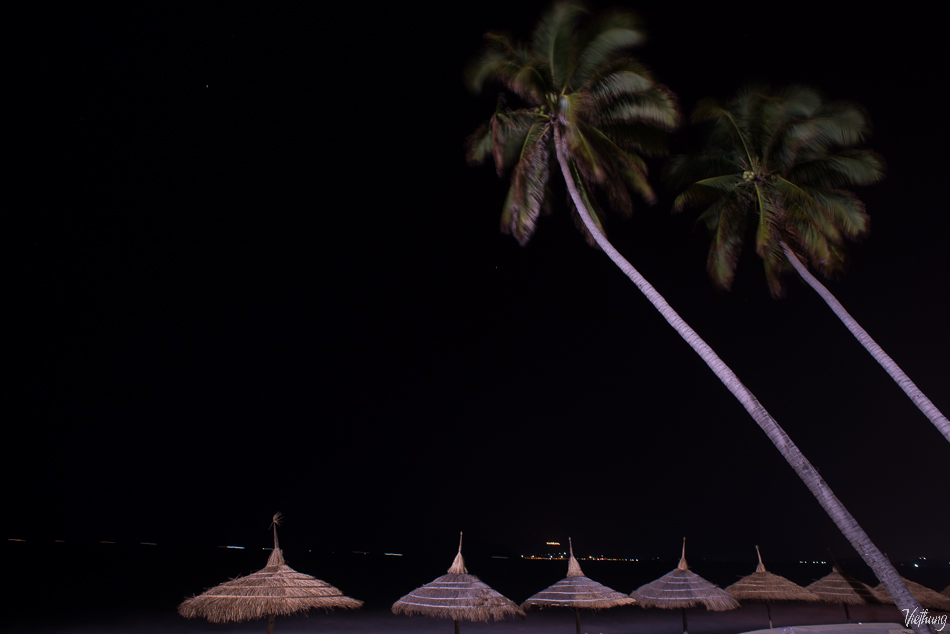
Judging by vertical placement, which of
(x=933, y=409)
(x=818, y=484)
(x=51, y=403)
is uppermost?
(x=51, y=403)

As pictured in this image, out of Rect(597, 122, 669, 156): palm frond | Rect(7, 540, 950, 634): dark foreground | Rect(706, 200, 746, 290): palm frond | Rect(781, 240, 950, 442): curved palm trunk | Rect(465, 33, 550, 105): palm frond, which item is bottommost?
Rect(7, 540, 950, 634): dark foreground

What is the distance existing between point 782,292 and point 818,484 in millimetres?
7608

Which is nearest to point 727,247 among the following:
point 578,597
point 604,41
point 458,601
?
point 604,41

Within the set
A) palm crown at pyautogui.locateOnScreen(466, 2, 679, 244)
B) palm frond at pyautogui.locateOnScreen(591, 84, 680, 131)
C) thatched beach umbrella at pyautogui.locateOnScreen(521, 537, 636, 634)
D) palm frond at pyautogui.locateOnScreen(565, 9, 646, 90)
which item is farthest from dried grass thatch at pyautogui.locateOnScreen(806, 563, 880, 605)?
palm frond at pyautogui.locateOnScreen(565, 9, 646, 90)

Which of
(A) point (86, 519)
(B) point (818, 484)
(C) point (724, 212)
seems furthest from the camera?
(A) point (86, 519)

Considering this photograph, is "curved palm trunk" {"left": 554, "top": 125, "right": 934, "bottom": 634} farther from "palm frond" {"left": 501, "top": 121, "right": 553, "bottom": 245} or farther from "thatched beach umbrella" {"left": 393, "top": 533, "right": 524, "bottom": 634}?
"thatched beach umbrella" {"left": 393, "top": 533, "right": 524, "bottom": 634}

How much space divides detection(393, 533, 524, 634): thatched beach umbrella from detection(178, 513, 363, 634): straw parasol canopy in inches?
73.1

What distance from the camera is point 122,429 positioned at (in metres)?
83.8

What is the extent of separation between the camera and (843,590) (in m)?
18.2

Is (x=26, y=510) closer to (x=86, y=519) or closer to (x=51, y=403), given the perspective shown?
(x=86, y=519)

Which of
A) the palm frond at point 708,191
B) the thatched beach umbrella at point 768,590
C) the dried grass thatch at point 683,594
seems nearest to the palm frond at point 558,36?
the palm frond at point 708,191

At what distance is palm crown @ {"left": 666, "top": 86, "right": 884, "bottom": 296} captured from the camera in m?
12.8

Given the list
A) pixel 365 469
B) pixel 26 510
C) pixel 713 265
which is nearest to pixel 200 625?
pixel 713 265

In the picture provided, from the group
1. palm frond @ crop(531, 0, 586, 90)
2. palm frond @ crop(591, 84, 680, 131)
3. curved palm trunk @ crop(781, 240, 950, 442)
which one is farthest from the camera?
palm frond @ crop(531, 0, 586, 90)
